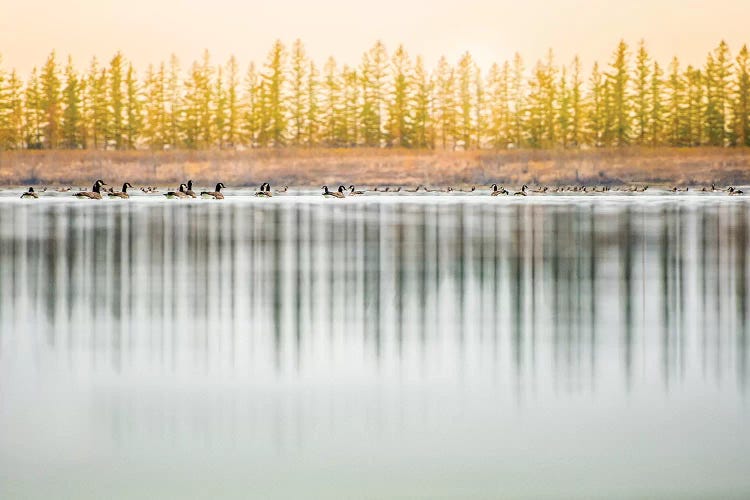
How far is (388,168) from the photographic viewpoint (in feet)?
326

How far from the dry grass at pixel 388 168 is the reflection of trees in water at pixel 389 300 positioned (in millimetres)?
62037

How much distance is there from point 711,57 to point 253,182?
56563mm

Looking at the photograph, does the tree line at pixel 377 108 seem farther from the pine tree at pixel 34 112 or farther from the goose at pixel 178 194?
the goose at pixel 178 194

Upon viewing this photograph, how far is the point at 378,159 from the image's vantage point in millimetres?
100250

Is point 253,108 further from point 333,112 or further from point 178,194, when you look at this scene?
point 178,194

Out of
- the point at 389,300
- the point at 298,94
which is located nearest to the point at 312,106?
the point at 298,94

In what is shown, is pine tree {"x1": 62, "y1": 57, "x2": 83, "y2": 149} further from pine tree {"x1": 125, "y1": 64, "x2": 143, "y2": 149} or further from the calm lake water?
the calm lake water

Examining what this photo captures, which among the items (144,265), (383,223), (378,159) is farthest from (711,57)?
(144,265)

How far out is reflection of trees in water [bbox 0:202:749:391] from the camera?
37.5ft

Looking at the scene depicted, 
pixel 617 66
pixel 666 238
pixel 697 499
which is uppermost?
pixel 617 66

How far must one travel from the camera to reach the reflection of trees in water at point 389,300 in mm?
11438

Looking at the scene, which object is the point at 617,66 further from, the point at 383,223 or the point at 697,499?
the point at 697,499

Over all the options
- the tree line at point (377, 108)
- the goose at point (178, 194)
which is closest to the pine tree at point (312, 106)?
the tree line at point (377, 108)

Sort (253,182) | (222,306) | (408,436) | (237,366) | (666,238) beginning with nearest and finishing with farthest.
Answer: (408,436), (237,366), (222,306), (666,238), (253,182)
